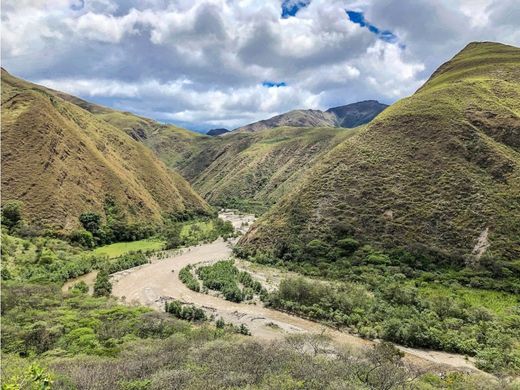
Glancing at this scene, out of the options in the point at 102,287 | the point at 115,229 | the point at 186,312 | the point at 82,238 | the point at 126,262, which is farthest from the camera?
the point at 115,229

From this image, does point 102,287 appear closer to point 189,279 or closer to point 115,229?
point 189,279

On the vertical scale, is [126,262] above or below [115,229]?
below

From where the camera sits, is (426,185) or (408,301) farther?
(426,185)

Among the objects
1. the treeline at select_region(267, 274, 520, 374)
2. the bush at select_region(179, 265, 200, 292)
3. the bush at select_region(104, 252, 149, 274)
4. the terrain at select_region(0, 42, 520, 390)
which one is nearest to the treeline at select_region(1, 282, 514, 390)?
the terrain at select_region(0, 42, 520, 390)

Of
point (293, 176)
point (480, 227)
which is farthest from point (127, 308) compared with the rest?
point (293, 176)

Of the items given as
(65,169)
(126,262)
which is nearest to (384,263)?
(126,262)

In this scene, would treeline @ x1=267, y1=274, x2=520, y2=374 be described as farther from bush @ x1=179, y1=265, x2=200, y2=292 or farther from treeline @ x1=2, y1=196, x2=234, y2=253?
treeline @ x1=2, y1=196, x2=234, y2=253

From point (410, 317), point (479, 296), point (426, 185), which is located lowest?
point (410, 317)
